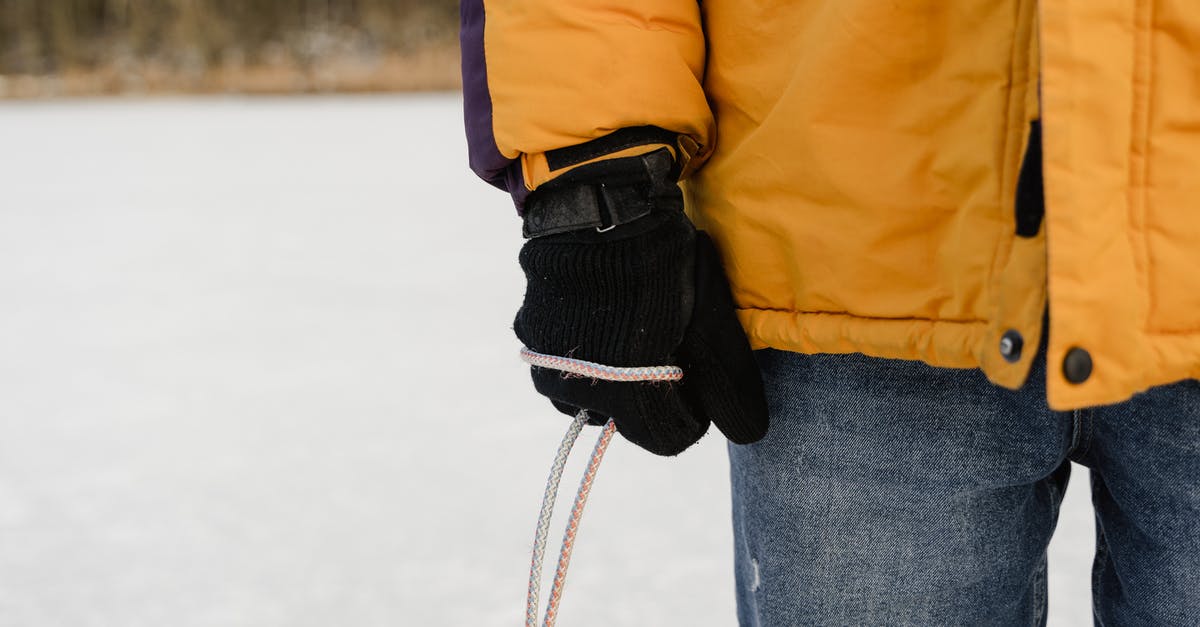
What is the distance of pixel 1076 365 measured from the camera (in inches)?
17.3

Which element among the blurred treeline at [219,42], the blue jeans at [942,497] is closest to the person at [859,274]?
the blue jeans at [942,497]

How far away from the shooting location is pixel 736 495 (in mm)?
692

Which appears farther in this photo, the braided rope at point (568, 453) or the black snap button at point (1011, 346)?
the braided rope at point (568, 453)

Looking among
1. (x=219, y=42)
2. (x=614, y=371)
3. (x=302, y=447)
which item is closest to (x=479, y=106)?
(x=614, y=371)

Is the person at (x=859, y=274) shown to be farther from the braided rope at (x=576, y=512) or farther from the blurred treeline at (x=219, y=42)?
the blurred treeline at (x=219, y=42)

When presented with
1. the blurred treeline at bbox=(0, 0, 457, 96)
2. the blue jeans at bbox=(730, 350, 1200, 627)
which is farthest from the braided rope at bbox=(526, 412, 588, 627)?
the blurred treeline at bbox=(0, 0, 457, 96)

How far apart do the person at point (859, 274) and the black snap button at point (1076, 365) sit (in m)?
0.02

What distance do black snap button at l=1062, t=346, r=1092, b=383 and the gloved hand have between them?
0.65 ft

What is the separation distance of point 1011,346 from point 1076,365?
0.10 ft

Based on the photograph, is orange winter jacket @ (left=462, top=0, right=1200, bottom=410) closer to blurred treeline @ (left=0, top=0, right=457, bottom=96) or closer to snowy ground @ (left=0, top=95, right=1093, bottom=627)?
snowy ground @ (left=0, top=95, right=1093, bottom=627)

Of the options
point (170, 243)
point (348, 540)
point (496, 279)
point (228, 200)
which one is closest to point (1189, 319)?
point (348, 540)

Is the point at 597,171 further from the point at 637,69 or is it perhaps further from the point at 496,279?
the point at 496,279

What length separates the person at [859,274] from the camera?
1.53ft

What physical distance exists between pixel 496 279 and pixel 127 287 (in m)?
1.08
